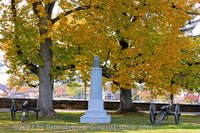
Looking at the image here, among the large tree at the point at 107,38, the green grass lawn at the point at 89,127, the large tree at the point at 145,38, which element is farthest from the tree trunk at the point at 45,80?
the green grass lawn at the point at 89,127

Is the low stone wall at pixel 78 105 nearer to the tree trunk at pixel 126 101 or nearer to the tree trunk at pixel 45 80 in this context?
the tree trunk at pixel 126 101

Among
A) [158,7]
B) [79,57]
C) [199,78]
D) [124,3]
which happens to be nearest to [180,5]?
[158,7]

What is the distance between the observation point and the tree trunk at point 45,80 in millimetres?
23344

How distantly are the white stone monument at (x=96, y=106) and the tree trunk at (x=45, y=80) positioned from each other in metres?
5.61

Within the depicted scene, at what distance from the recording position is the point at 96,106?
1834cm

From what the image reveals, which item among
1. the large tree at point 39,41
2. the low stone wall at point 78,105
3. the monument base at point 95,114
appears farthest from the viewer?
the low stone wall at point 78,105

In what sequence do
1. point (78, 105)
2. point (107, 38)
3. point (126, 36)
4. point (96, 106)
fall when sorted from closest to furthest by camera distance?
point (96, 106), point (126, 36), point (107, 38), point (78, 105)

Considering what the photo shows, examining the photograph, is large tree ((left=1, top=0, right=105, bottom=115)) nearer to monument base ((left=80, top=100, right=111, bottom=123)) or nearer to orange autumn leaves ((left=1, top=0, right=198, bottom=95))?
orange autumn leaves ((left=1, top=0, right=198, bottom=95))

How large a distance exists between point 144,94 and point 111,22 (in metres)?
52.4

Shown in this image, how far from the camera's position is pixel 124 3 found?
22688mm

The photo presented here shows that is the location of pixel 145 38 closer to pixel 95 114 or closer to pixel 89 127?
pixel 95 114

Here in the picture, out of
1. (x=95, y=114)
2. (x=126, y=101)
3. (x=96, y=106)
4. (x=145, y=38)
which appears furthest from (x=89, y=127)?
(x=126, y=101)

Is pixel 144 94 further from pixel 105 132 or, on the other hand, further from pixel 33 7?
pixel 105 132

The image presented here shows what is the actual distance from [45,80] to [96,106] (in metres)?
6.40
